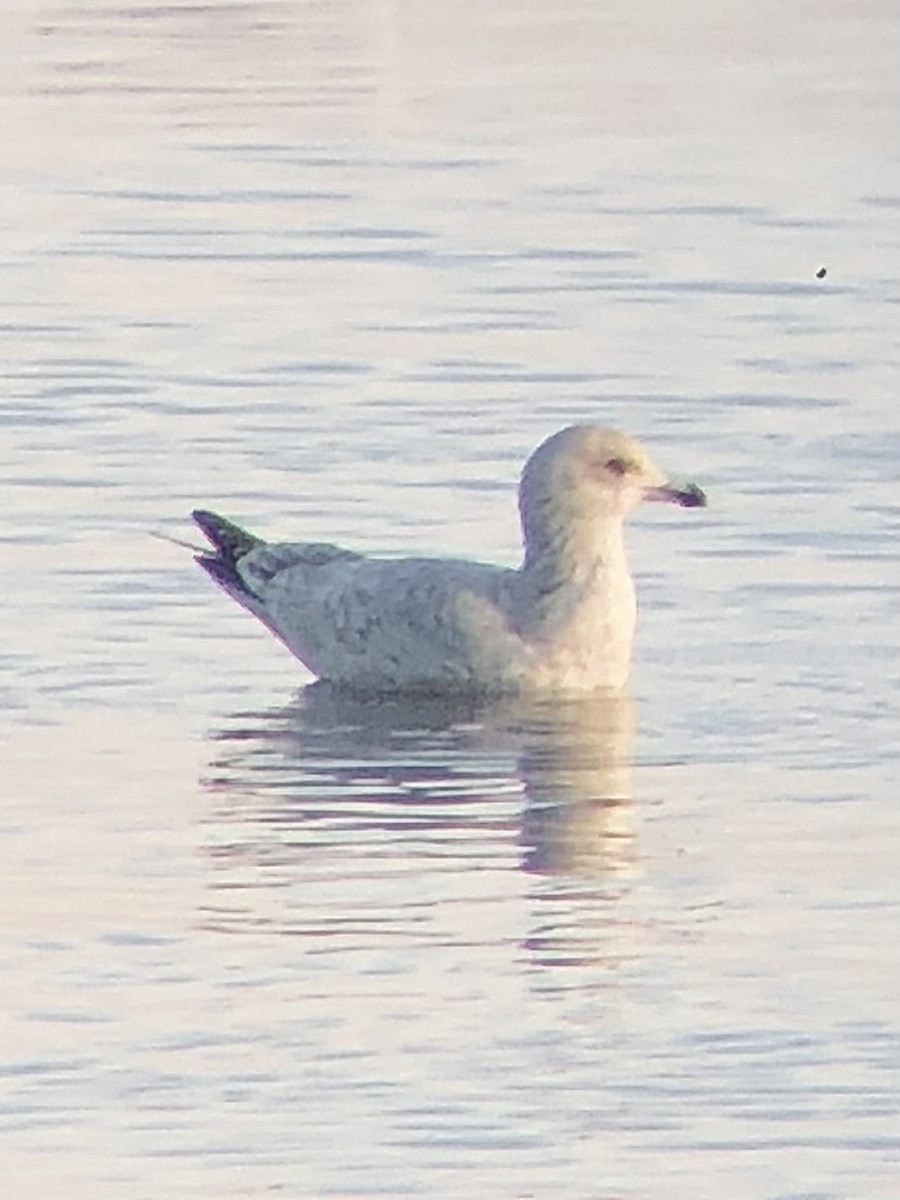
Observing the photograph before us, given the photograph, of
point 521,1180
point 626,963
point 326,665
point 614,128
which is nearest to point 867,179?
point 614,128

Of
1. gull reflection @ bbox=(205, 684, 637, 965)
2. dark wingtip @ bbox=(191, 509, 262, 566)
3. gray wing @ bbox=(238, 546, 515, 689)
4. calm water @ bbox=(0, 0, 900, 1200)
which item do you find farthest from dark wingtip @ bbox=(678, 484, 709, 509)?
dark wingtip @ bbox=(191, 509, 262, 566)

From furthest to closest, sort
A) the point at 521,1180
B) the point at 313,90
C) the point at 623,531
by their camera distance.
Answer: the point at 313,90, the point at 623,531, the point at 521,1180

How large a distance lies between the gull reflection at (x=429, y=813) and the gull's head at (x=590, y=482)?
24.8 inches

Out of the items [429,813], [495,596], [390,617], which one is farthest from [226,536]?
[429,813]

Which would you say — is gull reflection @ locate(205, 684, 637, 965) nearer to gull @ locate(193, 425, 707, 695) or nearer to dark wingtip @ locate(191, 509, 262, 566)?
gull @ locate(193, 425, 707, 695)

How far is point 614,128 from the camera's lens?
22.0 m

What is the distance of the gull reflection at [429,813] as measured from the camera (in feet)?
33.5

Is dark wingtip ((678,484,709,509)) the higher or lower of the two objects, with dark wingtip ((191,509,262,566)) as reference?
higher

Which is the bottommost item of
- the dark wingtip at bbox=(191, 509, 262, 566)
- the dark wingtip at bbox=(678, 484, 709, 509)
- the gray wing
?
the gray wing

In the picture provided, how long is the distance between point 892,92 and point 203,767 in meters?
11.6

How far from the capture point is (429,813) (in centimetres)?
1127

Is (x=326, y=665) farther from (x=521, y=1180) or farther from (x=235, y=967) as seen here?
(x=521, y=1180)

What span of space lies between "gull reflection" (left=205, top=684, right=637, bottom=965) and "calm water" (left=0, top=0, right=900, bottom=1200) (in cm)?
2

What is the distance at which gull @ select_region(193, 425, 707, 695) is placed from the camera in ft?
42.4
